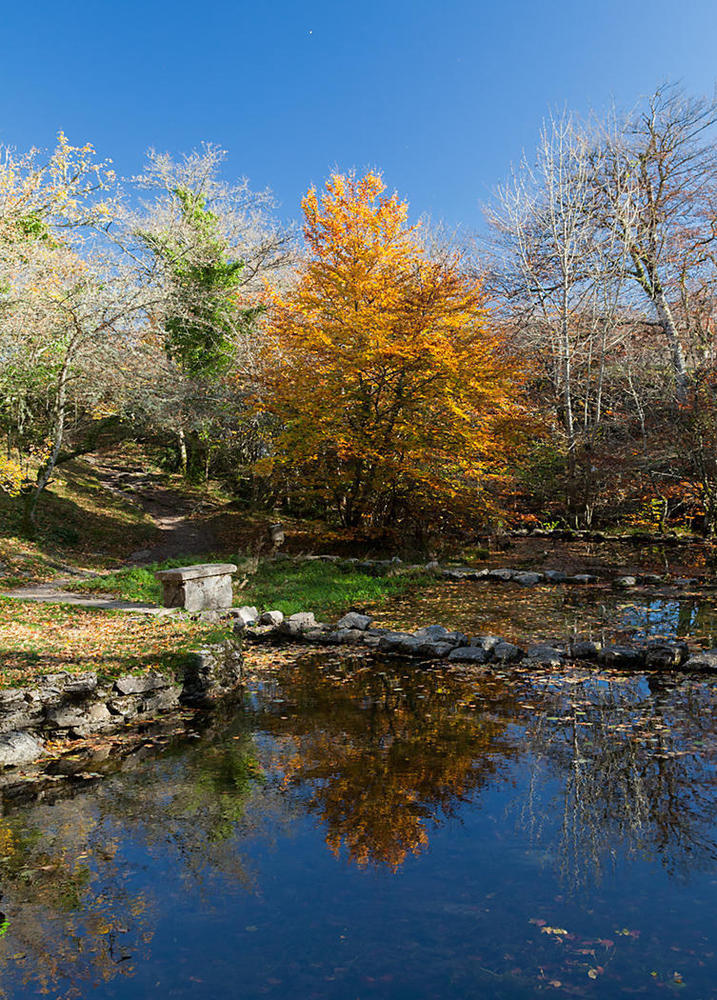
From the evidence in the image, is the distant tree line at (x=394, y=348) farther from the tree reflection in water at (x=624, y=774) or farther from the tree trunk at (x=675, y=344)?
the tree reflection in water at (x=624, y=774)

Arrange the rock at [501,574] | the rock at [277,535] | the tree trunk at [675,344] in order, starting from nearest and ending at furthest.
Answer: the rock at [501,574], the tree trunk at [675,344], the rock at [277,535]

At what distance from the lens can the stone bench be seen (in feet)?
31.4

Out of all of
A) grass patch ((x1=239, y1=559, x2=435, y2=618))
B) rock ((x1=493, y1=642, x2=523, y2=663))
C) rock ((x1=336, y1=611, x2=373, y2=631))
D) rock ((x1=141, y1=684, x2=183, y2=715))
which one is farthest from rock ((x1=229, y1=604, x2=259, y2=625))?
rock ((x1=493, y1=642, x2=523, y2=663))

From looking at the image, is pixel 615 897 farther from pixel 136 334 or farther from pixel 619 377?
pixel 619 377

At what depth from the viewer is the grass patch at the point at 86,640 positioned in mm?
6492

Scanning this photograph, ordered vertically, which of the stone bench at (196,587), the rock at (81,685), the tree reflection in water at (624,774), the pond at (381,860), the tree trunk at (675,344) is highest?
the tree trunk at (675,344)

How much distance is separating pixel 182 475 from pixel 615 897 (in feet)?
72.1

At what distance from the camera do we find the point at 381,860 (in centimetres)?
377

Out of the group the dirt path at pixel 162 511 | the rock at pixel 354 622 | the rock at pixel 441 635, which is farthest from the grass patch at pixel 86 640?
the dirt path at pixel 162 511

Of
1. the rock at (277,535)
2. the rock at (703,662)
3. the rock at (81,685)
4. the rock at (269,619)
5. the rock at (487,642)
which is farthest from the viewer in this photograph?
the rock at (277,535)

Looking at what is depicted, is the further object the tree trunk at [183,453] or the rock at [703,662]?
the tree trunk at [183,453]

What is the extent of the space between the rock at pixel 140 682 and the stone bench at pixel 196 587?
9.71 feet

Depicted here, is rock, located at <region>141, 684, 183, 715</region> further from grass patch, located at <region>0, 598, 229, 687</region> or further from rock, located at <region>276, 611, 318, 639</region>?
rock, located at <region>276, 611, 318, 639</region>

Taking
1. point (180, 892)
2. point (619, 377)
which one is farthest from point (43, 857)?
point (619, 377)
